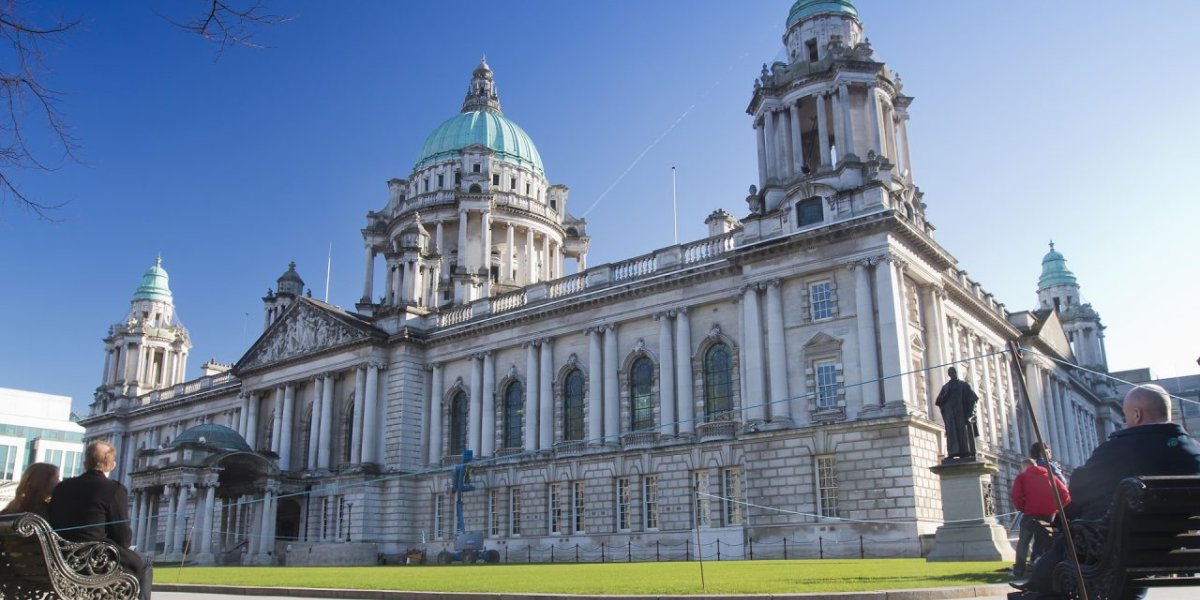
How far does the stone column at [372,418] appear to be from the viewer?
165 ft

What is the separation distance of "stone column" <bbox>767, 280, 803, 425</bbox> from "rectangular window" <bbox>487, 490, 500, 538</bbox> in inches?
661

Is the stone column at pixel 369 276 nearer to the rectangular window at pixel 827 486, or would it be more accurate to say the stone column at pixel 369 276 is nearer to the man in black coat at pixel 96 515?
the rectangular window at pixel 827 486

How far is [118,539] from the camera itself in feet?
25.8

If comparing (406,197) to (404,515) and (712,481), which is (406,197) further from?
(712,481)

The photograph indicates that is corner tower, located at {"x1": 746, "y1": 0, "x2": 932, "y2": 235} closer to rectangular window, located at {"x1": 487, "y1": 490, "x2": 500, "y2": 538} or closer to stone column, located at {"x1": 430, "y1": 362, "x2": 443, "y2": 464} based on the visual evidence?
rectangular window, located at {"x1": 487, "y1": 490, "x2": 500, "y2": 538}

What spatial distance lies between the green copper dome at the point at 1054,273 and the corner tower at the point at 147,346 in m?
80.0

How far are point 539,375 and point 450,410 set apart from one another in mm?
6899

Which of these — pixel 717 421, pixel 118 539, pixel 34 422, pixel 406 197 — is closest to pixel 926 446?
pixel 717 421

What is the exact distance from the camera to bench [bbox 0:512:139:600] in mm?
7070

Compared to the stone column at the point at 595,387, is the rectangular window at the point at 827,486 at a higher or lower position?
lower

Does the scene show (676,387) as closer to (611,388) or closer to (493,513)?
(611,388)

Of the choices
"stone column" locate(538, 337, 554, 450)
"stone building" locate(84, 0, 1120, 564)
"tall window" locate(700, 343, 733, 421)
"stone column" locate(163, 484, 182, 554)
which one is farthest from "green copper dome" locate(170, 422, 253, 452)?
"tall window" locate(700, 343, 733, 421)

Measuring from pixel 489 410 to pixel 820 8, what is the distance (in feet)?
84.3

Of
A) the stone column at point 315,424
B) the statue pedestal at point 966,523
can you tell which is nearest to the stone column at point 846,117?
the statue pedestal at point 966,523
